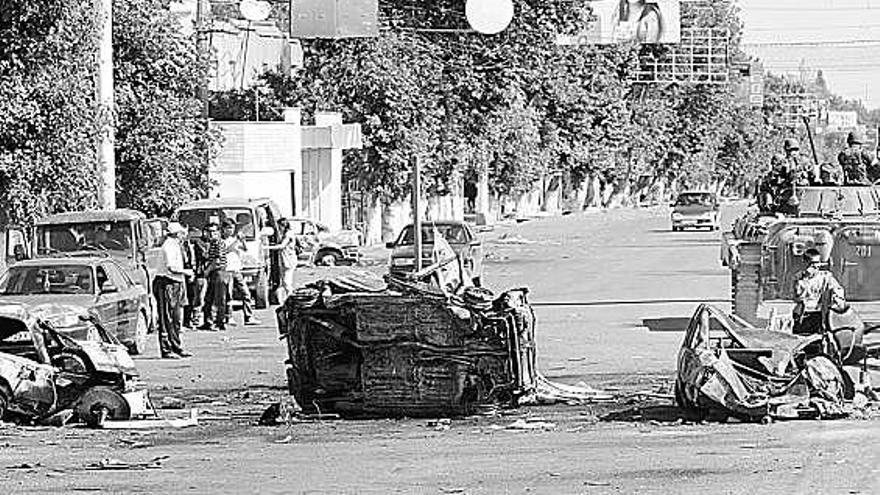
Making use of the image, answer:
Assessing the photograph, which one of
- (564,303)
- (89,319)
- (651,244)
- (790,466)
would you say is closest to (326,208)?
(651,244)

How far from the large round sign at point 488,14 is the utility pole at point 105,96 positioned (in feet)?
23.9

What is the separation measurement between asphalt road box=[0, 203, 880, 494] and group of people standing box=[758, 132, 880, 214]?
5.70m

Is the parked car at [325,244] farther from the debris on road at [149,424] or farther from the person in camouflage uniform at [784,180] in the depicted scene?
the debris on road at [149,424]

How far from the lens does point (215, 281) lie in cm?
2750

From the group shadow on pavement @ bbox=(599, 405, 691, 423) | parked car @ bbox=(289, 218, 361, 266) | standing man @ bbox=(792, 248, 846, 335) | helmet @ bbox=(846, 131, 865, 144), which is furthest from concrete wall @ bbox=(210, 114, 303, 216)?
shadow on pavement @ bbox=(599, 405, 691, 423)

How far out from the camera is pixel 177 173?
38406mm

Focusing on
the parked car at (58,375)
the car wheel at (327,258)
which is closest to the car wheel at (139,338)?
the parked car at (58,375)

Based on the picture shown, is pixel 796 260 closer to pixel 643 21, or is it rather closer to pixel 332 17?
pixel 332 17

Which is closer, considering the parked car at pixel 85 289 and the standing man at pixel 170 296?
the parked car at pixel 85 289

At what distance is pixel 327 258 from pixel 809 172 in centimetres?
2179

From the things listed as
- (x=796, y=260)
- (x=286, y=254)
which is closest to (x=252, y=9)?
(x=286, y=254)

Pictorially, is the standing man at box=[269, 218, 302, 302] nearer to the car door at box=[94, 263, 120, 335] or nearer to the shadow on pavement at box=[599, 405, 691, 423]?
the car door at box=[94, 263, 120, 335]

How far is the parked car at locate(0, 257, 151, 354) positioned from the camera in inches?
898

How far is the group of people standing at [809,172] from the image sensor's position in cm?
2716
